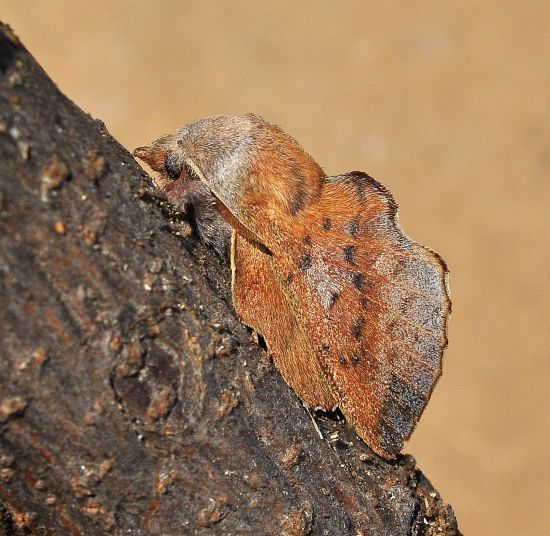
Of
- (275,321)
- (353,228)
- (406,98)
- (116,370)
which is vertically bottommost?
(116,370)

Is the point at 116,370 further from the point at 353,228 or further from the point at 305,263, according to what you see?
the point at 353,228

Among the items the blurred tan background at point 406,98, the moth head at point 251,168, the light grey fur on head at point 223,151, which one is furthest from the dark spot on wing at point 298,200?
the blurred tan background at point 406,98

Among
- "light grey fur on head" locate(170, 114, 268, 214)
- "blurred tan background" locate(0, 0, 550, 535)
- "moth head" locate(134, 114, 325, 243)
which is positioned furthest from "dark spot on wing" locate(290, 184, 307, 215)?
"blurred tan background" locate(0, 0, 550, 535)

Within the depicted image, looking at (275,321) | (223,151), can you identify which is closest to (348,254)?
(275,321)

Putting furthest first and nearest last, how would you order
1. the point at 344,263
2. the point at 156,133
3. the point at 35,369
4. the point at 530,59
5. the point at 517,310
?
the point at 530,59 < the point at 156,133 < the point at 517,310 < the point at 344,263 < the point at 35,369

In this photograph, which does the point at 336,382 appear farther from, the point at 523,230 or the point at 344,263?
the point at 523,230

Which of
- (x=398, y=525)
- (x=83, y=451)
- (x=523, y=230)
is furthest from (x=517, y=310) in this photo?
(x=83, y=451)

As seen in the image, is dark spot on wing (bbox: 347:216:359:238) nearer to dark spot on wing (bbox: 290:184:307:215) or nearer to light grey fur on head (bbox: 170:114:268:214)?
dark spot on wing (bbox: 290:184:307:215)
